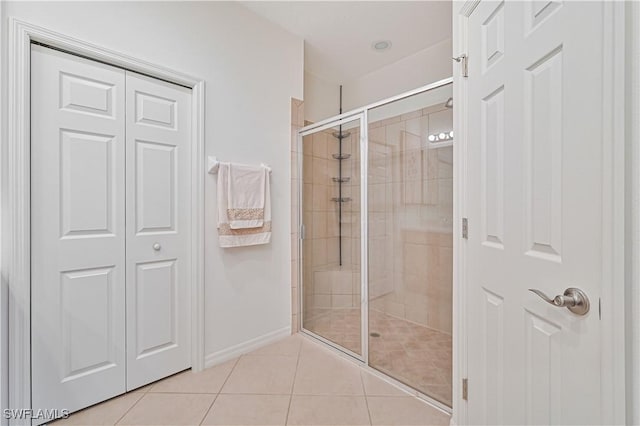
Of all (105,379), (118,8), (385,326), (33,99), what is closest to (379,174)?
(385,326)

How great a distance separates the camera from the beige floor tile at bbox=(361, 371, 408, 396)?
1693 millimetres

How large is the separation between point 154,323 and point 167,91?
1.49m

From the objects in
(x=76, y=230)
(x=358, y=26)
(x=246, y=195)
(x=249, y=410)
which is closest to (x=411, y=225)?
(x=246, y=195)

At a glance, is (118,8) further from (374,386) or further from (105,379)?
(374,386)

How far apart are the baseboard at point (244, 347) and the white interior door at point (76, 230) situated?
53 centimetres

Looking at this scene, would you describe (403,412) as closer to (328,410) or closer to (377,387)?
(377,387)

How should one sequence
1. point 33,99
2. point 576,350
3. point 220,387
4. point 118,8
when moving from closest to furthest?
1. point 576,350
2. point 33,99
3. point 118,8
4. point 220,387

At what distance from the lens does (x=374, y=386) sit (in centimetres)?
176

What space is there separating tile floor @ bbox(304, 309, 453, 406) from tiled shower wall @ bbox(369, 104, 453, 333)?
8 cm

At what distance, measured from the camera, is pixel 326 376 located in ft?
6.11

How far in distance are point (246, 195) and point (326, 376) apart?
54.2 inches

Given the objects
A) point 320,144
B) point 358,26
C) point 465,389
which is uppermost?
point 358,26

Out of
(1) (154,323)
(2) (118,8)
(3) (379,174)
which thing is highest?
(2) (118,8)

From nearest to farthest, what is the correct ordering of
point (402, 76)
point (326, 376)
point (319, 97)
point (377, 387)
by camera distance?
point (377, 387)
point (326, 376)
point (402, 76)
point (319, 97)
